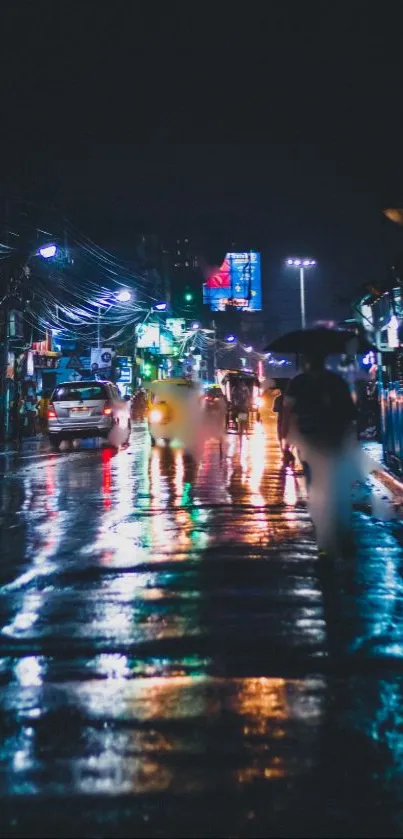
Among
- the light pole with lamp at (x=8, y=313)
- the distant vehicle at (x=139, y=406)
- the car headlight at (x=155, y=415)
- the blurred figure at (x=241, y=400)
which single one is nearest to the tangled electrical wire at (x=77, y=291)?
the light pole with lamp at (x=8, y=313)

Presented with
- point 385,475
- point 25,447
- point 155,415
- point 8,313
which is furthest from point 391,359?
point 25,447

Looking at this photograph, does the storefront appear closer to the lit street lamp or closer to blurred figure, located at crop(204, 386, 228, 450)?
blurred figure, located at crop(204, 386, 228, 450)

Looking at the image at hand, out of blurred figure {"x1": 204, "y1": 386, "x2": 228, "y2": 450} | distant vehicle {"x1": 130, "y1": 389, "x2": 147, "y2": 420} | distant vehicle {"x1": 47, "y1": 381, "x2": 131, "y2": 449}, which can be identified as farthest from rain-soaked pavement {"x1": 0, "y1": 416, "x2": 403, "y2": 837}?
distant vehicle {"x1": 130, "y1": 389, "x2": 147, "y2": 420}

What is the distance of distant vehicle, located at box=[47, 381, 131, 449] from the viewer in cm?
2512

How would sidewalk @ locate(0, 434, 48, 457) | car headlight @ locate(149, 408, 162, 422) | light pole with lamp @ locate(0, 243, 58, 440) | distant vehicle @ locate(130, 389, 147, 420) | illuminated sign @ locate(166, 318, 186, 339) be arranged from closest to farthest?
sidewalk @ locate(0, 434, 48, 457) → car headlight @ locate(149, 408, 162, 422) → light pole with lamp @ locate(0, 243, 58, 440) → distant vehicle @ locate(130, 389, 147, 420) → illuminated sign @ locate(166, 318, 186, 339)

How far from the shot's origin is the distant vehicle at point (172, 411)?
1075 inches

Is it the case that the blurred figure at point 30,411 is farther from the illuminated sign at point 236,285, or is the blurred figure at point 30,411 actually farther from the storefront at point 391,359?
the illuminated sign at point 236,285

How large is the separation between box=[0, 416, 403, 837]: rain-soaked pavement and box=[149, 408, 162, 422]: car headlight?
55.4 feet

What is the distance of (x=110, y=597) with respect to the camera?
687 cm

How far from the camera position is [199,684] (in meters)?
4.75

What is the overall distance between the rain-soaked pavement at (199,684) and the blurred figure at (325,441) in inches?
18.4

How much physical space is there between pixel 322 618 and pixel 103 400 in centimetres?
1955

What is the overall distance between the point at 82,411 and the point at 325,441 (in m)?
17.9

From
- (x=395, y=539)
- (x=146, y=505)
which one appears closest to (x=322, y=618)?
(x=395, y=539)
